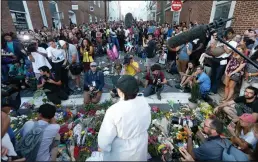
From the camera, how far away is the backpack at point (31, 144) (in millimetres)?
2320

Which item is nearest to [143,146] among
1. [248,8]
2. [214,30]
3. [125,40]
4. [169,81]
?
[214,30]

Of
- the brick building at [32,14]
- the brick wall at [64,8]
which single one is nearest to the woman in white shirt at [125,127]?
the brick building at [32,14]

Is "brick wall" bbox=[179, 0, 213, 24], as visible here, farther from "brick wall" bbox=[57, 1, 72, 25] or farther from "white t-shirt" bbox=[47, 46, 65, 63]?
"brick wall" bbox=[57, 1, 72, 25]

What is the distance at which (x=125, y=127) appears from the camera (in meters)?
1.73

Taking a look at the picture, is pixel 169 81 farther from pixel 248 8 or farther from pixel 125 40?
pixel 125 40

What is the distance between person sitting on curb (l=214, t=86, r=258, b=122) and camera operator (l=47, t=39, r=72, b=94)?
15.5 ft

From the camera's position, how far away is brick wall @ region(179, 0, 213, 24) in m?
8.91

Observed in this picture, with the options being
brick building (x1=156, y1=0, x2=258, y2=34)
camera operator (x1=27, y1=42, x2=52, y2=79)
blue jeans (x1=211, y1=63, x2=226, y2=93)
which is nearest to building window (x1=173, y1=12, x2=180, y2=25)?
brick building (x1=156, y1=0, x2=258, y2=34)

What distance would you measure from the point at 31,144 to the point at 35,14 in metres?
12.5

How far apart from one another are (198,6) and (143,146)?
10.7 meters

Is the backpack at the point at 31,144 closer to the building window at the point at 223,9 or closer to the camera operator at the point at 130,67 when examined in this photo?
the camera operator at the point at 130,67

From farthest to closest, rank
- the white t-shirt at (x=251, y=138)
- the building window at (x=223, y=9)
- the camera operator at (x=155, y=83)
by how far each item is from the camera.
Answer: the building window at (x=223, y=9)
the camera operator at (x=155, y=83)
the white t-shirt at (x=251, y=138)

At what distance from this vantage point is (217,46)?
4.95 metres

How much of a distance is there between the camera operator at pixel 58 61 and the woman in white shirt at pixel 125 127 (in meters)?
4.15
